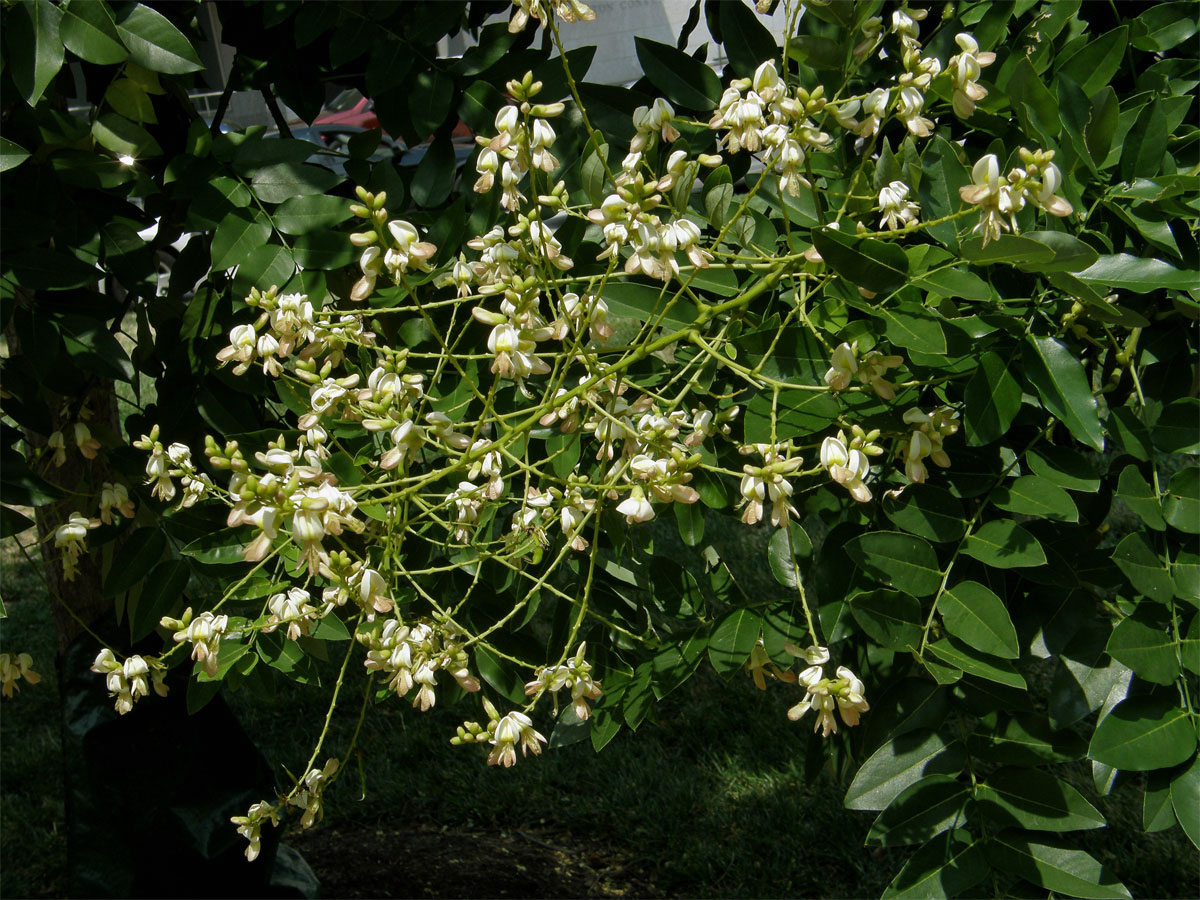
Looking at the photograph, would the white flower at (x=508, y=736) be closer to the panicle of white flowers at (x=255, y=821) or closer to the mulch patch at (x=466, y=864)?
the panicle of white flowers at (x=255, y=821)

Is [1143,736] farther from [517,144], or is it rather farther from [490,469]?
[517,144]

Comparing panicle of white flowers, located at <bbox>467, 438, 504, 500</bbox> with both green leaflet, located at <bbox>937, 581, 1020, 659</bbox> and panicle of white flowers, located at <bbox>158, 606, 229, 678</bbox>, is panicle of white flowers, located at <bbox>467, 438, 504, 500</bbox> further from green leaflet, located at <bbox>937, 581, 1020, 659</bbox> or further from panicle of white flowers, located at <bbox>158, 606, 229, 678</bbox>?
green leaflet, located at <bbox>937, 581, 1020, 659</bbox>

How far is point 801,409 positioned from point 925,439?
0.13 m

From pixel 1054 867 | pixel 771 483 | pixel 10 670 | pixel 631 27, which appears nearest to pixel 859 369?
pixel 771 483

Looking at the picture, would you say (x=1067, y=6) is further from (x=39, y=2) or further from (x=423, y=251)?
(x=39, y=2)

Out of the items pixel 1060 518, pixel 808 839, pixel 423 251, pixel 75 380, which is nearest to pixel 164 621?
pixel 75 380

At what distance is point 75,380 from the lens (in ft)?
4.62

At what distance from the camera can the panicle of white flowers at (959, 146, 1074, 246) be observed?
857mm

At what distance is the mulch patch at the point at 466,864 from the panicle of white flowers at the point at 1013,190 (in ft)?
6.78

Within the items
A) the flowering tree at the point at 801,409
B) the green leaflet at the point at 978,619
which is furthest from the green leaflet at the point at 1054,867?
the green leaflet at the point at 978,619

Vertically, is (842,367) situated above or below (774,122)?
below

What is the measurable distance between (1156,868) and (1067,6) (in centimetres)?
204

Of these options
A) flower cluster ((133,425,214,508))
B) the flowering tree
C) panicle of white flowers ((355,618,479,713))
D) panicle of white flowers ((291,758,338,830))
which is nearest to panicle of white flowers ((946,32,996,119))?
the flowering tree

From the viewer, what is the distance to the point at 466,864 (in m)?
2.56
